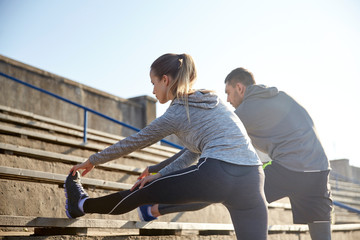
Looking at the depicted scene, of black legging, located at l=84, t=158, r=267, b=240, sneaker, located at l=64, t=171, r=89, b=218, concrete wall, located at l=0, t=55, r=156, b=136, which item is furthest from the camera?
concrete wall, located at l=0, t=55, r=156, b=136

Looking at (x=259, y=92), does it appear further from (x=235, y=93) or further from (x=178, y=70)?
(x=178, y=70)

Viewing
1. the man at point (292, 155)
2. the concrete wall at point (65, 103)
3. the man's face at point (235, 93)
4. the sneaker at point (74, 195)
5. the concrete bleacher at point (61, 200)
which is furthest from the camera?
the concrete wall at point (65, 103)

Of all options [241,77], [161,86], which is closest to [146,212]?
[161,86]

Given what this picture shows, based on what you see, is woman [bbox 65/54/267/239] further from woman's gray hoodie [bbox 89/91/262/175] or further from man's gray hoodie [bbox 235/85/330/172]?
man's gray hoodie [bbox 235/85/330/172]

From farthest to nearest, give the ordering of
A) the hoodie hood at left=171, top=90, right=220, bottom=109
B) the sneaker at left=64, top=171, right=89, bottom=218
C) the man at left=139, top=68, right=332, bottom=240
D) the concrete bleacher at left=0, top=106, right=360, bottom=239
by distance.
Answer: the man at left=139, top=68, right=332, bottom=240 → the concrete bleacher at left=0, top=106, right=360, bottom=239 → the sneaker at left=64, top=171, right=89, bottom=218 → the hoodie hood at left=171, top=90, right=220, bottom=109

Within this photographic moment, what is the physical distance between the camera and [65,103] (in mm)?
8648

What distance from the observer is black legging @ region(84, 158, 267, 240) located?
6.01 feet

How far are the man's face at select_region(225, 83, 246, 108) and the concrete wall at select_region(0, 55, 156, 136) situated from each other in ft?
18.6

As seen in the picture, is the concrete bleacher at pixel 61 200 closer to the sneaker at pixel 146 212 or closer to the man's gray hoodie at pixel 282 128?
the sneaker at pixel 146 212

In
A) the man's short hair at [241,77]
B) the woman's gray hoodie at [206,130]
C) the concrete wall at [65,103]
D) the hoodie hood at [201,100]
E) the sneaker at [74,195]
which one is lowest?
the sneaker at [74,195]

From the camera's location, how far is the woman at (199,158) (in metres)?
1.85

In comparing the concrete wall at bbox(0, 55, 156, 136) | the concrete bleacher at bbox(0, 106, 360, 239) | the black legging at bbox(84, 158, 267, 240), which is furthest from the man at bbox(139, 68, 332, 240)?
the concrete wall at bbox(0, 55, 156, 136)

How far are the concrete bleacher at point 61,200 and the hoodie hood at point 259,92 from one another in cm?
106

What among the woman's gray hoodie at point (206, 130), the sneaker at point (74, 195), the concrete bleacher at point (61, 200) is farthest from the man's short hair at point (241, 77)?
the sneaker at point (74, 195)
